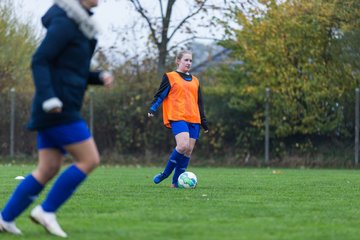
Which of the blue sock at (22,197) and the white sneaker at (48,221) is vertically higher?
the blue sock at (22,197)

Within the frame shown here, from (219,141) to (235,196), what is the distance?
15.0m

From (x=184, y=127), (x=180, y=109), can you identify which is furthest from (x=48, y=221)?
(x=180, y=109)

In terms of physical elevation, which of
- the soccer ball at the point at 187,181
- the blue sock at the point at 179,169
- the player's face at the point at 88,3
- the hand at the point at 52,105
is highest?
the player's face at the point at 88,3

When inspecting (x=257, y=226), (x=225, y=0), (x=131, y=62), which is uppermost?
(x=225, y=0)

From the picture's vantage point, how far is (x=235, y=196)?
33.8ft

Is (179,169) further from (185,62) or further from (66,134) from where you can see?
(66,134)

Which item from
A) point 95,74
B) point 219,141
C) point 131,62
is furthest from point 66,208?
point 131,62

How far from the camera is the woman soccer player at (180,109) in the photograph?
12.2 metres

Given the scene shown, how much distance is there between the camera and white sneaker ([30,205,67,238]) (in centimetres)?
649

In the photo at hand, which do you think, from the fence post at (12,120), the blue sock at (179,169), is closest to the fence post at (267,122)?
the fence post at (12,120)

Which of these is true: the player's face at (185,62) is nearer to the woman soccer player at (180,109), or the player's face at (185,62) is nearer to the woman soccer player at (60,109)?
the woman soccer player at (180,109)

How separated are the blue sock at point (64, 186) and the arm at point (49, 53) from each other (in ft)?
1.99

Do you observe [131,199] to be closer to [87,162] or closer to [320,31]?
[87,162]

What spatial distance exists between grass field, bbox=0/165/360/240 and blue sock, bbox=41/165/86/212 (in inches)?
9.6
